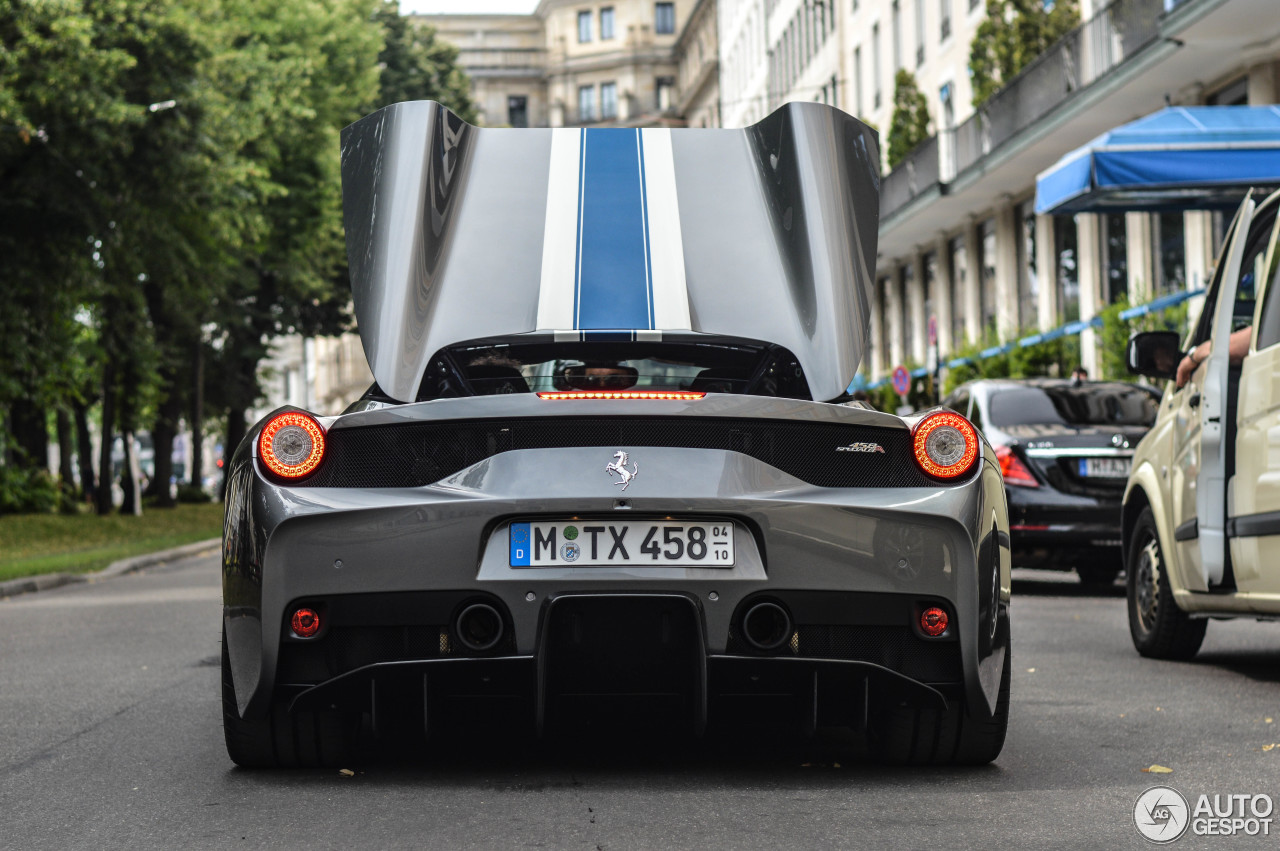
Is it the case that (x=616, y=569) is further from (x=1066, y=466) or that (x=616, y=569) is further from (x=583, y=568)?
(x=1066, y=466)

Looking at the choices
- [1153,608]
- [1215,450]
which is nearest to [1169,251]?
[1153,608]

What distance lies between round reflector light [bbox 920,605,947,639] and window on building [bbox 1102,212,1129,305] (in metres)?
24.4

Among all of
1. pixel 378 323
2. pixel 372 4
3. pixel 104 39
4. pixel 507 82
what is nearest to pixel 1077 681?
pixel 378 323

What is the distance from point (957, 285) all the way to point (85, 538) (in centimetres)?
1964

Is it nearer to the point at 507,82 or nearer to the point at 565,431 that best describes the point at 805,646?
the point at 565,431

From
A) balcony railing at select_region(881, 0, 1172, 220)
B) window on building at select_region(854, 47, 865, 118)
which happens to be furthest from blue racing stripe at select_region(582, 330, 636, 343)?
window on building at select_region(854, 47, 865, 118)

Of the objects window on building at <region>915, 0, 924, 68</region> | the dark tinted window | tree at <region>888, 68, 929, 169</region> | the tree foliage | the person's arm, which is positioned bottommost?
the person's arm

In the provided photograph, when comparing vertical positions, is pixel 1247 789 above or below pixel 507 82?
below

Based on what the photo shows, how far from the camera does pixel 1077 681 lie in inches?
315

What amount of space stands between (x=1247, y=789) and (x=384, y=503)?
2509mm

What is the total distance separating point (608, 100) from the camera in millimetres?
113688

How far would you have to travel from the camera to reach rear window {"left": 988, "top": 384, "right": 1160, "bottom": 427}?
1375 centimetres

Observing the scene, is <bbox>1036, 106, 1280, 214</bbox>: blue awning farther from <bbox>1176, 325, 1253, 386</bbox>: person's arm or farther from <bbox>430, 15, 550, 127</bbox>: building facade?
<bbox>430, 15, 550, 127</bbox>: building facade

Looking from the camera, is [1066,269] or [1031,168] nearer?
[1066,269]
